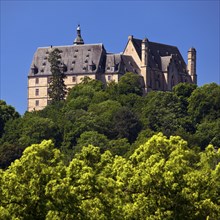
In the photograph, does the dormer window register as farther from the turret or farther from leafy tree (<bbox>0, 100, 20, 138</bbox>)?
the turret

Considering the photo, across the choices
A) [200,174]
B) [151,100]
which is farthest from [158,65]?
[200,174]

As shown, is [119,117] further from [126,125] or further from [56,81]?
[56,81]

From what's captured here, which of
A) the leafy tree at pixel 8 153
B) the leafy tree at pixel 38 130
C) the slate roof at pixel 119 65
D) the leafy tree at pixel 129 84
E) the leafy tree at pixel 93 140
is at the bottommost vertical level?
the leafy tree at pixel 8 153

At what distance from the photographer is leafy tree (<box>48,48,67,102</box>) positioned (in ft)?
565

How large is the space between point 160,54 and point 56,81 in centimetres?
1883

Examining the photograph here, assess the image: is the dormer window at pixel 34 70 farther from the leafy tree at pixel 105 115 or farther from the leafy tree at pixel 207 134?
the leafy tree at pixel 207 134

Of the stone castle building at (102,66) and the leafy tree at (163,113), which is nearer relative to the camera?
the leafy tree at (163,113)

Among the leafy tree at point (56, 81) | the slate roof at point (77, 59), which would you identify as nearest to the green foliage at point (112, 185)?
the leafy tree at point (56, 81)

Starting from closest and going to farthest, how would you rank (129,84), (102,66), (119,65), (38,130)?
(38,130) < (129,84) < (119,65) < (102,66)

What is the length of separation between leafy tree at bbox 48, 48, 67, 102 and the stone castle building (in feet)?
8.46

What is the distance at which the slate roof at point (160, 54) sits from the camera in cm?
17988

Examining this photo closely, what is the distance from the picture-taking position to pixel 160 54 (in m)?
184

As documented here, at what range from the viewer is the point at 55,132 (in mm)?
155375

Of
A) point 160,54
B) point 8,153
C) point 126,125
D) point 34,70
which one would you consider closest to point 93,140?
point 8,153
